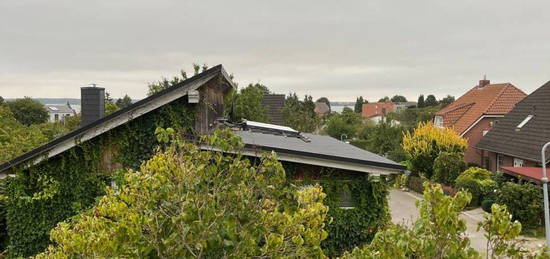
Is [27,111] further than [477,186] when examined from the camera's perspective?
Yes

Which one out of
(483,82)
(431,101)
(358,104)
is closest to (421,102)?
(431,101)

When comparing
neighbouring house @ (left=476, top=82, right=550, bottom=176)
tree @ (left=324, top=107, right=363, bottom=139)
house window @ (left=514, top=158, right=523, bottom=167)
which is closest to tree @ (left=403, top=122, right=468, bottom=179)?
neighbouring house @ (left=476, top=82, right=550, bottom=176)

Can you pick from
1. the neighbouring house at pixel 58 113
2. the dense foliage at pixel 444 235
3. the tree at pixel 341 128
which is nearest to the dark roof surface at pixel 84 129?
the dense foliage at pixel 444 235

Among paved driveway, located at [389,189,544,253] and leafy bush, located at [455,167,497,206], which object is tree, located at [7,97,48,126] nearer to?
paved driveway, located at [389,189,544,253]

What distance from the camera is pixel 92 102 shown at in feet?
51.6

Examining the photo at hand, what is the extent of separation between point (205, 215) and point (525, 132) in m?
27.4

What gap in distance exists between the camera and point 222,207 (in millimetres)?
3727

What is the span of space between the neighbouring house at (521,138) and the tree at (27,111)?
73924 mm

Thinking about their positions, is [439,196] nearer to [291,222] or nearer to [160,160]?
[291,222]

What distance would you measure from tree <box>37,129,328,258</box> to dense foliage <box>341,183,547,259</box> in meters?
0.95

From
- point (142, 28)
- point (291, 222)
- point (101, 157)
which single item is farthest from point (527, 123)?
point (291, 222)

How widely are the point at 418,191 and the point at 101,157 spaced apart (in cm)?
2251

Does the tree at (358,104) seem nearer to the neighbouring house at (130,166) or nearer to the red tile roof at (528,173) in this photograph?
the red tile roof at (528,173)

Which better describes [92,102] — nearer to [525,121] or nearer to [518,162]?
[518,162]
